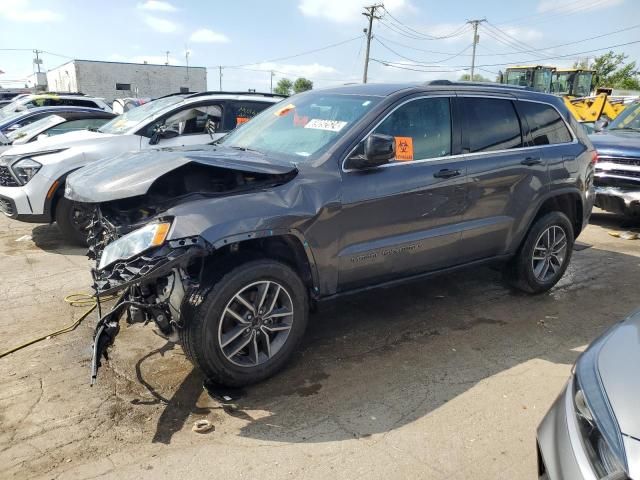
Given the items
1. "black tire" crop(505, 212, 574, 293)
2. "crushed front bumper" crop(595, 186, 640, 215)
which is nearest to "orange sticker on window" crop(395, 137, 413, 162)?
"black tire" crop(505, 212, 574, 293)

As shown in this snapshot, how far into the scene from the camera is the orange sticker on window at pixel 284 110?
4.46 m

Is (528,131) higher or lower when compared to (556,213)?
higher

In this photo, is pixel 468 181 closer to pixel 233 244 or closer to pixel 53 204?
pixel 233 244

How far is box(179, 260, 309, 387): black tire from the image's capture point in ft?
10.2

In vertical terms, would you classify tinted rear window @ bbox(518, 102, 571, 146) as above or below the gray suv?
above

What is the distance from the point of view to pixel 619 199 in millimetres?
7750

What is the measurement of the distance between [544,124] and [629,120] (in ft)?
18.0

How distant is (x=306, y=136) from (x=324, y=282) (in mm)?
1155

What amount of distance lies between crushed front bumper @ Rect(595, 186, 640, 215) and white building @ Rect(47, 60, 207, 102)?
176 ft

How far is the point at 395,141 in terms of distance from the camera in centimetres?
387

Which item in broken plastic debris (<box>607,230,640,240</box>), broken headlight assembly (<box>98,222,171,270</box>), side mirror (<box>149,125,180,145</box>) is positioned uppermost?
side mirror (<box>149,125,180,145</box>)

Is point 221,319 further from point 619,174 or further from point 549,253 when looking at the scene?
point 619,174

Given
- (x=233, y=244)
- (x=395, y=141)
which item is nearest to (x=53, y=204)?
(x=233, y=244)

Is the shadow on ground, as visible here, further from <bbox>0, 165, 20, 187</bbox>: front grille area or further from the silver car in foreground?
<bbox>0, 165, 20, 187</bbox>: front grille area
